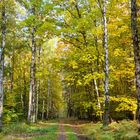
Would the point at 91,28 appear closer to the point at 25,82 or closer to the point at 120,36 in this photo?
the point at 120,36

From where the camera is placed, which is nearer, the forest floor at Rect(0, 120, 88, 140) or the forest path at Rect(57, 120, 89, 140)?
the forest floor at Rect(0, 120, 88, 140)

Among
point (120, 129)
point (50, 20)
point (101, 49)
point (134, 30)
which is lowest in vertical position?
point (120, 129)

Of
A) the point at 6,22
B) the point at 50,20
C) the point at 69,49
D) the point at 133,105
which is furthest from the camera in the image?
the point at 69,49

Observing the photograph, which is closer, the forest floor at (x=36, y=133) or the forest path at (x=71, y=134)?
the forest floor at (x=36, y=133)

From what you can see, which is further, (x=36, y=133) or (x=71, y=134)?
(x=36, y=133)

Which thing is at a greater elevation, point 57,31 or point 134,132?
point 57,31

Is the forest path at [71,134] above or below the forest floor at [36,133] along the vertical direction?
below

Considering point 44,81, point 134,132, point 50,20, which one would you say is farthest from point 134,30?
point 44,81

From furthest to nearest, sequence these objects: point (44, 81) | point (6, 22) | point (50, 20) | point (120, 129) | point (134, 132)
A: 1. point (44, 81)
2. point (50, 20)
3. point (6, 22)
4. point (120, 129)
5. point (134, 132)

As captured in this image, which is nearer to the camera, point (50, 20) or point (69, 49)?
point (50, 20)

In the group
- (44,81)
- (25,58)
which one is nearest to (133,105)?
(25,58)

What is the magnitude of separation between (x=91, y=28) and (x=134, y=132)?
47.2 feet

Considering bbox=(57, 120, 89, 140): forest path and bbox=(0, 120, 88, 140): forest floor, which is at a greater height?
bbox=(0, 120, 88, 140): forest floor

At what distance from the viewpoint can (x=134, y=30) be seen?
1353cm
